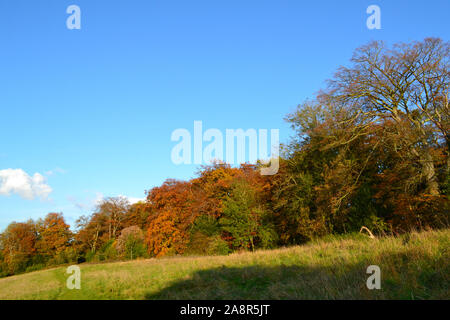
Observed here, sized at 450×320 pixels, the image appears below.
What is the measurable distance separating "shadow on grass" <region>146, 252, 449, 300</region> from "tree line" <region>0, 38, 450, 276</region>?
7152mm

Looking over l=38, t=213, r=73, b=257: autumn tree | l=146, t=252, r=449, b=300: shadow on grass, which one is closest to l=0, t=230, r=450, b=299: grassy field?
l=146, t=252, r=449, b=300: shadow on grass

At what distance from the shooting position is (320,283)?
5.79m

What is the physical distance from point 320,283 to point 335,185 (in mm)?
17354

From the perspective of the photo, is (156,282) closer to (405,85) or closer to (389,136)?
(389,136)

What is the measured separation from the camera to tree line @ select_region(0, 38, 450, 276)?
17.8 m

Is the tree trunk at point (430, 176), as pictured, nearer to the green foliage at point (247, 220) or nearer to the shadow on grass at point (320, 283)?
the shadow on grass at point (320, 283)

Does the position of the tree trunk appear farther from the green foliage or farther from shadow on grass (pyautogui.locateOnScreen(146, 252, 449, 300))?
the green foliage

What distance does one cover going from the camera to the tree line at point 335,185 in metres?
17.8

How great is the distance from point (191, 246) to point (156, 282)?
3000cm

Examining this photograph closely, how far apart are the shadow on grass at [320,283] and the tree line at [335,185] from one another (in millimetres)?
7152

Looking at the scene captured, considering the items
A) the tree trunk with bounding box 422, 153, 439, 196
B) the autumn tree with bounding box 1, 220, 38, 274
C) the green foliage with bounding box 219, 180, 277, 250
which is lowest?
the autumn tree with bounding box 1, 220, 38, 274
